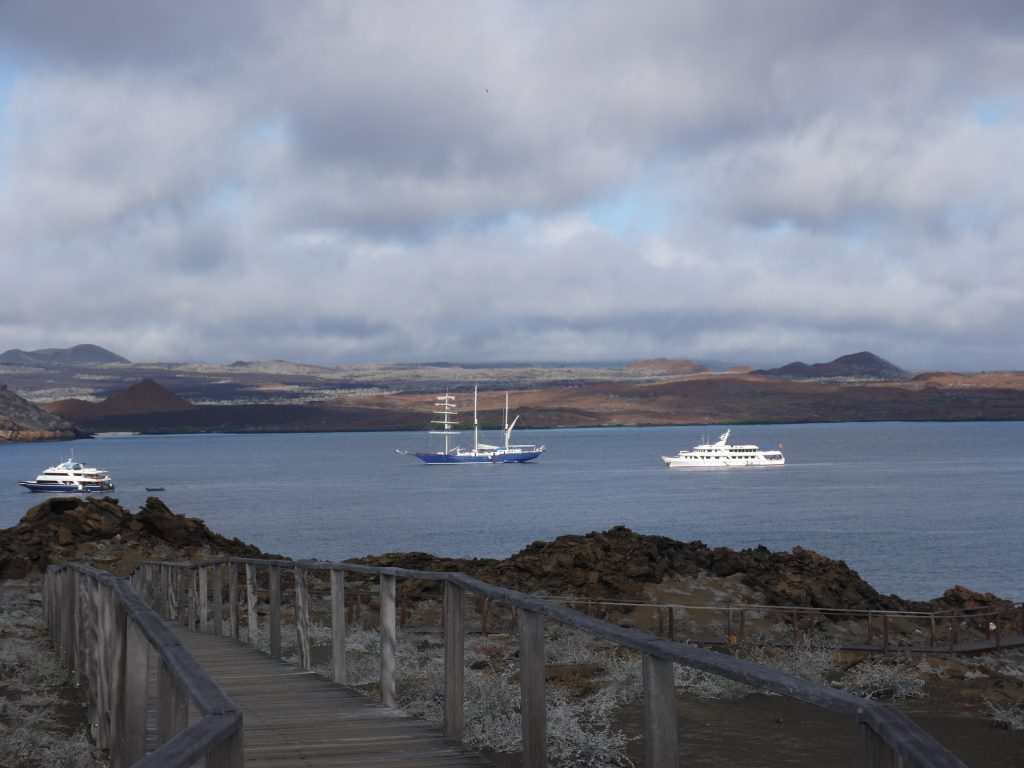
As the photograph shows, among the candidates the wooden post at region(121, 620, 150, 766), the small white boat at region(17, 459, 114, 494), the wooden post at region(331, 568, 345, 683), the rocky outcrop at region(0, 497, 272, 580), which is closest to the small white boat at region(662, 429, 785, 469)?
the small white boat at region(17, 459, 114, 494)

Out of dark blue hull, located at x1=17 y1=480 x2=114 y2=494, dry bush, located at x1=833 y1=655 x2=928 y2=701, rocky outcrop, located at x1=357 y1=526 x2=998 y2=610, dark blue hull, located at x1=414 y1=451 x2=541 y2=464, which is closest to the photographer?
dry bush, located at x1=833 y1=655 x2=928 y2=701

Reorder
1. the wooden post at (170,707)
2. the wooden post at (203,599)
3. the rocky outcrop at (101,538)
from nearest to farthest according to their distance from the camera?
1. the wooden post at (170,707)
2. the wooden post at (203,599)
3. the rocky outcrop at (101,538)

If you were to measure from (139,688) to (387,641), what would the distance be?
3136 millimetres

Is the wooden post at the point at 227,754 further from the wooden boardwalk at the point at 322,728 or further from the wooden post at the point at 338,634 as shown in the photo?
the wooden post at the point at 338,634

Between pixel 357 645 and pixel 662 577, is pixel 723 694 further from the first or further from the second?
pixel 662 577

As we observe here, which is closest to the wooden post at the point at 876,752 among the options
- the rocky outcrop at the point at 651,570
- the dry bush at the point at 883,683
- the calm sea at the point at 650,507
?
the dry bush at the point at 883,683

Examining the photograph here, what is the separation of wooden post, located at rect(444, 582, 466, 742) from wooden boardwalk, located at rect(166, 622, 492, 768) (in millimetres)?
162

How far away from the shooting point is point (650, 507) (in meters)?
95.8

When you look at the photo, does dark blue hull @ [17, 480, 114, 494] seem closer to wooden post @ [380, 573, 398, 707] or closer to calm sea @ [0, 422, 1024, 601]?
calm sea @ [0, 422, 1024, 601]

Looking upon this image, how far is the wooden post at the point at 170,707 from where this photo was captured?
4.65m

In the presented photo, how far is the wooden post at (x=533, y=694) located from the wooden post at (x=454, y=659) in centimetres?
130

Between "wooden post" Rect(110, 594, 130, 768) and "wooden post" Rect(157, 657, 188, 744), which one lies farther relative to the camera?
"wooden post" Rect(110, 594, 130, 768)

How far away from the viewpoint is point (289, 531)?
3019 inches

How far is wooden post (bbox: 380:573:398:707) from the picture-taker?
896cm
